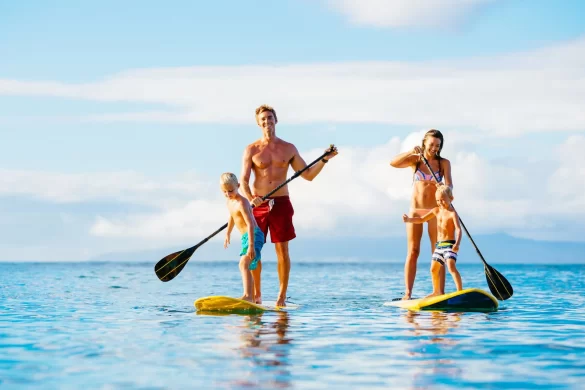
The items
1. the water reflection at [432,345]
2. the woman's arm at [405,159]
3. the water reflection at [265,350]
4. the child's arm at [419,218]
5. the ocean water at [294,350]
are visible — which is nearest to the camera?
the water reflection at [265,350]

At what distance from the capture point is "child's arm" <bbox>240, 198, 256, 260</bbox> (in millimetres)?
10055

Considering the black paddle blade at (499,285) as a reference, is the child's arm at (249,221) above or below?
above

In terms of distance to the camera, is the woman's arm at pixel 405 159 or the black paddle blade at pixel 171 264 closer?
the woman's arm at pixel 405 159

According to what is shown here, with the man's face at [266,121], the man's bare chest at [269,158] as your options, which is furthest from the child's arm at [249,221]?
the man's face at [266,121]

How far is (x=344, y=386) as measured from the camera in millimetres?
Result: 5574

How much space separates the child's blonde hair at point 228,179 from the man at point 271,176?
0.76m

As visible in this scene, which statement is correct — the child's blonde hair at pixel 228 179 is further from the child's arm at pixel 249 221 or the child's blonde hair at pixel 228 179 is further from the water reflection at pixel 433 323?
the water reflection at pixel 433 323

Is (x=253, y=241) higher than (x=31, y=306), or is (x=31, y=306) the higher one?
(x=253, y=241)

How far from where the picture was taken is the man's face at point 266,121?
424 inches

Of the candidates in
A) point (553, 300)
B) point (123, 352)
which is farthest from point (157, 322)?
point (553, 300)

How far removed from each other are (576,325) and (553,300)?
515 centimetres

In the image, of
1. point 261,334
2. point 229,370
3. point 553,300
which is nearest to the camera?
point 229,370

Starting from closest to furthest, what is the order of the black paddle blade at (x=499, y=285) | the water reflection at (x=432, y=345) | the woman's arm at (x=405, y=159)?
1. the water reflection at (x=432, y=345)
2. the woman's arm at (x=405, y=159)
3. the black paddle blade at (x=499, y=285)

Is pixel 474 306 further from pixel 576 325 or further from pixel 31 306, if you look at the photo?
pixel 31 306
